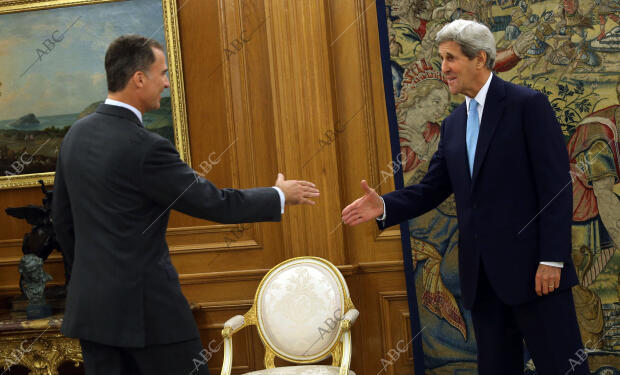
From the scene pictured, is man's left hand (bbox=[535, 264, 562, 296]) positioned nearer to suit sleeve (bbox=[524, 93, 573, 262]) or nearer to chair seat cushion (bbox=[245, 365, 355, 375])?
suit sleeve (bbox=[524, 93, 573, 262])

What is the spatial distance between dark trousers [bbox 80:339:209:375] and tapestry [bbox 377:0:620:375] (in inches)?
71.4

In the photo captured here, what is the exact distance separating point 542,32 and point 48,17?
10.4ft

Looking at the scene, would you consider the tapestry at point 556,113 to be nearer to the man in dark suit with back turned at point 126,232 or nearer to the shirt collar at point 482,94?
the shirt collar at point 482,94

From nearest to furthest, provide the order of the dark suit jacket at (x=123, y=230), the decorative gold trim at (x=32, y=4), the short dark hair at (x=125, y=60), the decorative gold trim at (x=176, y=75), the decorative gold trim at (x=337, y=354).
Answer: the dark suit jacket at (x=123, y=230) < the short dark hair at (x=125, y=60) < the decorative gold trim at (x=337, y=354) < the decorative gold trim at (x=176, y=75) < the decorative gold trim at (x=32, y=4)

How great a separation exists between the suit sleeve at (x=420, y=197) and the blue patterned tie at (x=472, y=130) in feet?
0.97

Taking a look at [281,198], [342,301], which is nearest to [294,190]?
[281,198]

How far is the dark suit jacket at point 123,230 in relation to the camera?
2.15 m

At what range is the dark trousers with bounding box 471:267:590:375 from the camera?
2365mm

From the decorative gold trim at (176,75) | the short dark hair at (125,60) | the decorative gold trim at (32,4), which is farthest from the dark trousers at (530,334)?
the decorative gold trim at (32,4)

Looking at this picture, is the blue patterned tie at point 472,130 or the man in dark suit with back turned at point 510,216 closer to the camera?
the man in dark suit with back turned at point 510,216

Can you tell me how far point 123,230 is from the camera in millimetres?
→ 2172

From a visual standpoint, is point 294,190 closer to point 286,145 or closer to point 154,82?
point 154,82

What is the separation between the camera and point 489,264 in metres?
2.48

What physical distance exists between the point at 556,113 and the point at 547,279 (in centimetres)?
150
